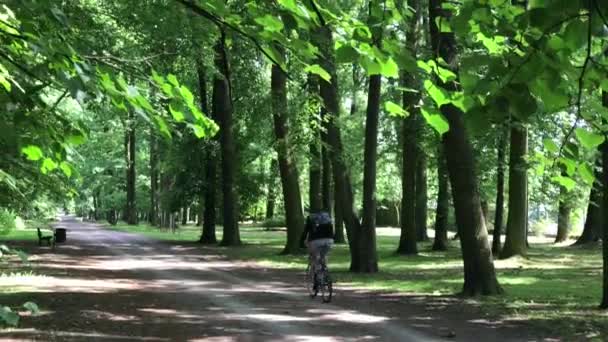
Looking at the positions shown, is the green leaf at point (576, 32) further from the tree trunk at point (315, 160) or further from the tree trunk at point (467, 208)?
the tree trunk at point (315, 160)

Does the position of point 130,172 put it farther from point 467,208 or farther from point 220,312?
point 220,312

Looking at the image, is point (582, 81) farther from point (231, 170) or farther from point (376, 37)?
point (231, 170)

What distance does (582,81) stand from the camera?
2998mm

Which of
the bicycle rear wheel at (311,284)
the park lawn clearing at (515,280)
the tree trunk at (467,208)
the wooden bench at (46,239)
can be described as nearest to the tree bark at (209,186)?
the park lawn clearing at (515,280)

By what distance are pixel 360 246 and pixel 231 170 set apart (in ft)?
47.2

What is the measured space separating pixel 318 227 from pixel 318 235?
0.67 feet

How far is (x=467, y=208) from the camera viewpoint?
46.7ft

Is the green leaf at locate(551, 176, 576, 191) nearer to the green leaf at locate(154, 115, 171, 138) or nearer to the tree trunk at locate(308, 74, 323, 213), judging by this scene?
the green leaf at locate(154, 115, 171, 138)

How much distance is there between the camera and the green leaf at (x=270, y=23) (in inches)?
138

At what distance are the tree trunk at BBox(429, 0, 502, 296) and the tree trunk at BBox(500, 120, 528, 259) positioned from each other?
834 centimetres

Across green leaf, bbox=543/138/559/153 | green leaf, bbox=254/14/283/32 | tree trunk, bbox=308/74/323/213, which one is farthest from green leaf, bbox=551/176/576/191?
tree trunk, bbox=308/74/323/213

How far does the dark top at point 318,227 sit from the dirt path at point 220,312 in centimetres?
127

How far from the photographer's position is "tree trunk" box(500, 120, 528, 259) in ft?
73.5

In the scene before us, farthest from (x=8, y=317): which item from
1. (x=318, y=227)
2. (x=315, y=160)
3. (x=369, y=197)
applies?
(x=315, y=160)
